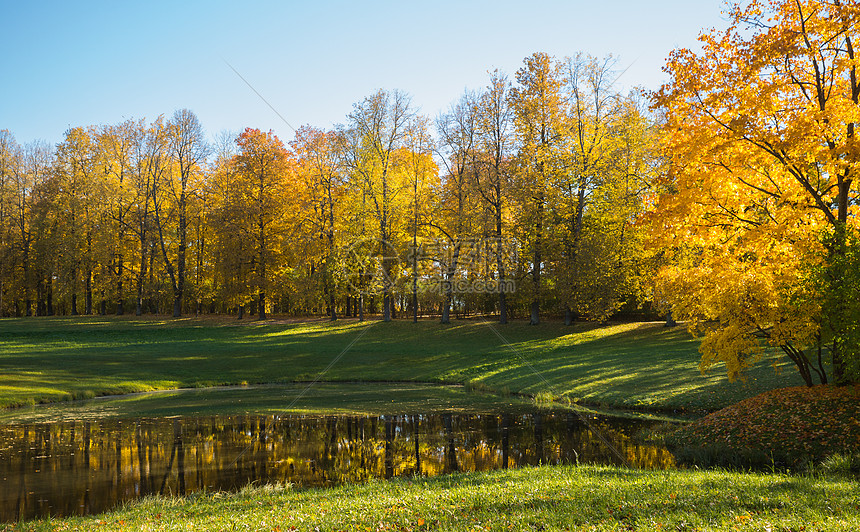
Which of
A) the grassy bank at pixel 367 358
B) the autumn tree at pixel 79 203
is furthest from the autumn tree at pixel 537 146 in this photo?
the autumn tree at pixel 79 203

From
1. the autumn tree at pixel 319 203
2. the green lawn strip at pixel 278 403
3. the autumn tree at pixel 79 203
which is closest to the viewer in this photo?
the green lawn strip at pixel 278 403

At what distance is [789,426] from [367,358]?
22251mm

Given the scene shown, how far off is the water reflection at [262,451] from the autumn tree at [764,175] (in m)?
3.83

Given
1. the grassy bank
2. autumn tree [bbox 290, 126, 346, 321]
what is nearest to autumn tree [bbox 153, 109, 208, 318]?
the grassy bank

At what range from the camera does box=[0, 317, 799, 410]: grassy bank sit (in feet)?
66.5

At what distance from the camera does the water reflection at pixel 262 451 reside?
10648mm

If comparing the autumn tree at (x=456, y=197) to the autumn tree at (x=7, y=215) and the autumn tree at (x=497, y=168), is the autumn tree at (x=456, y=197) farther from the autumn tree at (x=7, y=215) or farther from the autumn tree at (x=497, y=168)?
the autumn tree at (x=7, y=215)

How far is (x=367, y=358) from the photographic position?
31.0m

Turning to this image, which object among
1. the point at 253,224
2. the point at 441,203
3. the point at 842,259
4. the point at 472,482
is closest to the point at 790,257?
the point at 842,259

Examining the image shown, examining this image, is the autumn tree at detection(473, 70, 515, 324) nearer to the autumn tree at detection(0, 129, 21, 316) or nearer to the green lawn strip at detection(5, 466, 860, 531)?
the green lawn strip at detection(5, 466, 860, 531)

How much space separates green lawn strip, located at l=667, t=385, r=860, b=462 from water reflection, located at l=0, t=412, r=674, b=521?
1.25 metres

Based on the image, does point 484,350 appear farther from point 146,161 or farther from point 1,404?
point 146,161

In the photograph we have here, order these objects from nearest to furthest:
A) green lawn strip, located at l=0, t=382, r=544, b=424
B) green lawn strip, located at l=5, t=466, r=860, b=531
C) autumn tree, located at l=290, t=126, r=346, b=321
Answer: green lawn strip, located at l=5, t=466, r=860, b=531 → green lawn strip, located at l=0, t=382, r=544, b=424 → autumn tree, located at l=290, t=126, r=346, b=321

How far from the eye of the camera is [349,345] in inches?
1346
